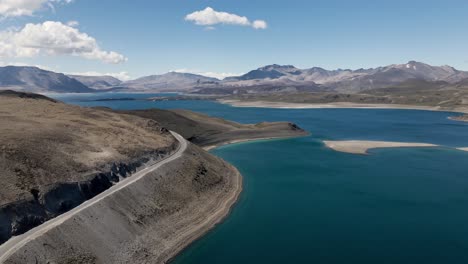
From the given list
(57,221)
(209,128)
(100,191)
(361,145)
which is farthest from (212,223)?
(209,128)

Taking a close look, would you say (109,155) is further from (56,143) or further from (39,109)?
(39,109)

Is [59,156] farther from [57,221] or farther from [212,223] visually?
[212,223]

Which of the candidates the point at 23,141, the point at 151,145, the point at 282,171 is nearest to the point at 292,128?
the point at 282,171

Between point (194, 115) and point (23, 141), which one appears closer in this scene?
point (23, 141)

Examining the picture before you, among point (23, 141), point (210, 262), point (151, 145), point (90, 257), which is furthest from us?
point (151, 145)

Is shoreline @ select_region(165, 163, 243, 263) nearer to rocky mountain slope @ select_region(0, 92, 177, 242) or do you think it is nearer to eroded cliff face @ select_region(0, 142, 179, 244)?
eroded cliff face @ select_region(0, 142, 179, 244)

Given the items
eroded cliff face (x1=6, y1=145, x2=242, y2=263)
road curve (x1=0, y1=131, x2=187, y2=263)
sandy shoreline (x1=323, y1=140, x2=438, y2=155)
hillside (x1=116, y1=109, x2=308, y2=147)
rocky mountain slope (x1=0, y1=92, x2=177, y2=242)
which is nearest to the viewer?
road curve (x1=0, y1=131, x2=187, y2=263)

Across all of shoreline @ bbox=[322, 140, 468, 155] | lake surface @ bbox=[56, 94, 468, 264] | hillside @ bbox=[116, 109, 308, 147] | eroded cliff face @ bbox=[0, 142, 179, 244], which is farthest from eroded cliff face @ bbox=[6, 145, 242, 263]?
shoreline @ bbox=[322, 140, 468, 155]
